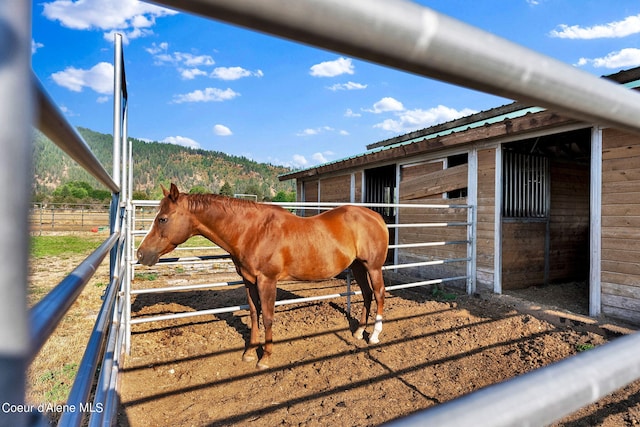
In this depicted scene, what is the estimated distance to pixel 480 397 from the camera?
1.01ft

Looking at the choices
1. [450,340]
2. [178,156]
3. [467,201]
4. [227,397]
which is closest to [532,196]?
[467,201]

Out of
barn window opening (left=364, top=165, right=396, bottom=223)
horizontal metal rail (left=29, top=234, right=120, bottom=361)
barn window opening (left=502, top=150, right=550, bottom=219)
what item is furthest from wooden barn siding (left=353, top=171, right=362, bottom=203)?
horizontal metal rail (left=29, top=234, right=120, bottom=361)

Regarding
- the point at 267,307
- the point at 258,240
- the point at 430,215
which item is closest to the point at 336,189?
the point at 430,215

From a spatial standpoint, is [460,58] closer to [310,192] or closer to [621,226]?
[621,226]

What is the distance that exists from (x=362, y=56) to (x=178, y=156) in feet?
306

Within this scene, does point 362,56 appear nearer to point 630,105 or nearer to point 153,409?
point 630,105

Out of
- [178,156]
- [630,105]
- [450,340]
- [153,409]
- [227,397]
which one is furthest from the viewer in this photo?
[178,156]

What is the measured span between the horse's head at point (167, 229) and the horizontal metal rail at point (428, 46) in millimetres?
3140

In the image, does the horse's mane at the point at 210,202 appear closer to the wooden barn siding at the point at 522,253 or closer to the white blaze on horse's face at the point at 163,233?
the white blaze on horse's face at the point at 163,233

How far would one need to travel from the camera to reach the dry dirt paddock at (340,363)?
97.4 inches

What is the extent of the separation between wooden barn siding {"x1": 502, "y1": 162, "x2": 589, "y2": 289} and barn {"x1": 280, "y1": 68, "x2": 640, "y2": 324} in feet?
0.06

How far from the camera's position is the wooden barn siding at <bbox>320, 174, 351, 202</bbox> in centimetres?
917

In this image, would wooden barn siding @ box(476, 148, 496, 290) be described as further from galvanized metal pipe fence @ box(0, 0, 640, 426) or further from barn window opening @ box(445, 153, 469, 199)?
galvanized metal pipe fence @ box(0, 0, 640, 426)

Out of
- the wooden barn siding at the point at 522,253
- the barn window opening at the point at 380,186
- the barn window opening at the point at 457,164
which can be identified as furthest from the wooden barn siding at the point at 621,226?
the barn window opening at the point at 380,186
